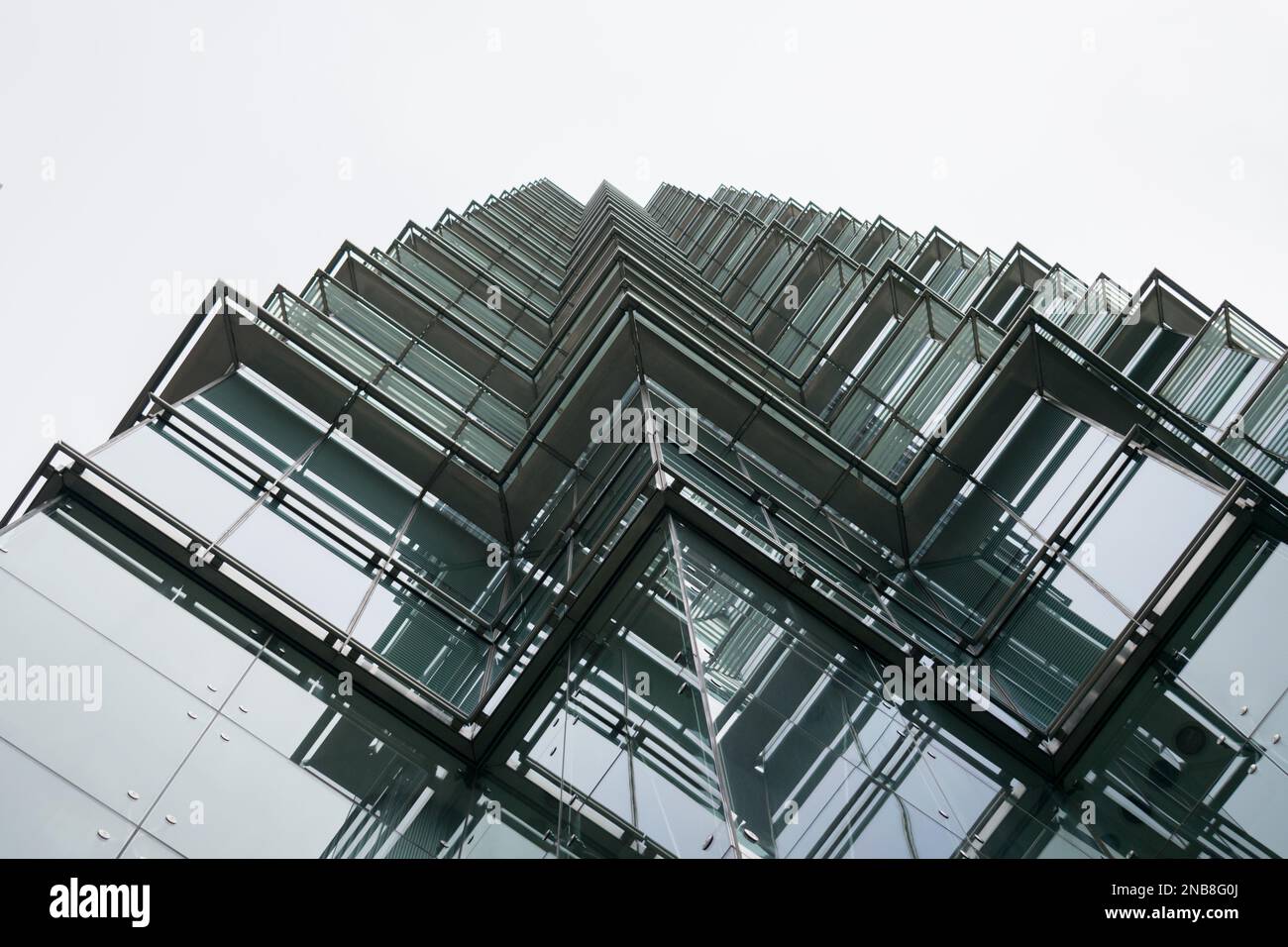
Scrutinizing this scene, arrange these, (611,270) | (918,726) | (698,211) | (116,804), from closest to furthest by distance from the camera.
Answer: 1. (116,804)
2. (918,726)
3. (611,270)
4. (698,211)

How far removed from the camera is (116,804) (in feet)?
24.1

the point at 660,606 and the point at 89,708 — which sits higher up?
the point at 660,606

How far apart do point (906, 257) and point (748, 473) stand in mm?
14933

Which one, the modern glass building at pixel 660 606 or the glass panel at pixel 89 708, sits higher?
the modern glass building at pixel 660 606

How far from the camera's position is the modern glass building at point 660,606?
25.5ft

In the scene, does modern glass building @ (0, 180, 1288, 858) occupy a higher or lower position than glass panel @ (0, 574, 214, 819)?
higher

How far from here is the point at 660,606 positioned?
29.5 ft

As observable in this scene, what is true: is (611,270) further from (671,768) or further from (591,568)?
(671,768)

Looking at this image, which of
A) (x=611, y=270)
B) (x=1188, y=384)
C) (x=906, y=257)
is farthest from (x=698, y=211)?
(x=1188, y=384)

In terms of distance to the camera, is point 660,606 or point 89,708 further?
point 660,606

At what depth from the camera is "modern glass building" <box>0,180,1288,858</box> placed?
7773 millimetres

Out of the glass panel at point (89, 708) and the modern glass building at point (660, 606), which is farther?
the modern glass building at point (660, 606)

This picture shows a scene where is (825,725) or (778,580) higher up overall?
(778,580)
